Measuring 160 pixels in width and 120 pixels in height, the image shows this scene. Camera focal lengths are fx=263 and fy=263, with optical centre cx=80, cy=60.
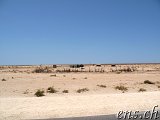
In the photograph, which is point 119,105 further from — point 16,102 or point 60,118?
point 16,102

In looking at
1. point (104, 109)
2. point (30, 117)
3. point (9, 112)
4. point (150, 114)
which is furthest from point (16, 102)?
point (150, 114)

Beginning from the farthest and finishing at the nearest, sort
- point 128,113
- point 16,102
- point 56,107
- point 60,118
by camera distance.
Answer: point 16,102
point 56,107
point 128,113
point 60,118

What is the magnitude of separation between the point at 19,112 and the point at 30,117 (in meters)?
1.17

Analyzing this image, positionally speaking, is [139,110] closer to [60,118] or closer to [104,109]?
[104,109]

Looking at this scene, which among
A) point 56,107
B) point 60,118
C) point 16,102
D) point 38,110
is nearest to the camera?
point 60,118

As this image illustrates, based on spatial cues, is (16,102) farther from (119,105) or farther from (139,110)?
(139,110)

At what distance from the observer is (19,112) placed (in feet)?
39.1

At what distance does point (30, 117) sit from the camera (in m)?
11.0

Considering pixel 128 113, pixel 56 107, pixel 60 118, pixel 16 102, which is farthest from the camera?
pixel 16 102

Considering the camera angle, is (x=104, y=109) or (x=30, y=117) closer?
(x=30, y=117)

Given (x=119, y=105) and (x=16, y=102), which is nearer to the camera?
(x=119, y=105)

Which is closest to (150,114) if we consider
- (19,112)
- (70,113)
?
(70,113)

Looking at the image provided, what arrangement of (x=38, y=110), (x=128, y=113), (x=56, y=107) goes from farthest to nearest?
(x=56, y=107) → (x=38, y=110) → (x=128, y=113)

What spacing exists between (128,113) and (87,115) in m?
1.79
